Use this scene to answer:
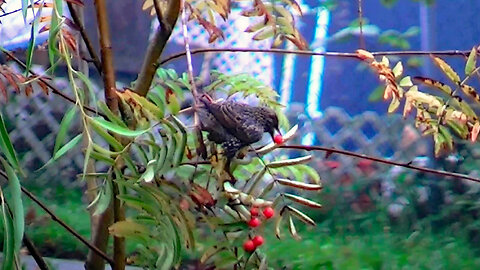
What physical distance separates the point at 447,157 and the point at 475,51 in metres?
2.20

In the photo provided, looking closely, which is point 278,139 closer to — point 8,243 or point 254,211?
point 254,211

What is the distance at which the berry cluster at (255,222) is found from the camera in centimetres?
112

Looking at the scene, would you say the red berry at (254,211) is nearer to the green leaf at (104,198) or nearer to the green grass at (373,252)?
the green leaf at (104,198)

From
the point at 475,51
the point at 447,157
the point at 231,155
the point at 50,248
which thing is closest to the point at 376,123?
the point at 447,157

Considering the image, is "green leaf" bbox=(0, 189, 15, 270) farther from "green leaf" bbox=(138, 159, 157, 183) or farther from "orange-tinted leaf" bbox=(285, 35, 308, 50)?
"orange-tinted leaf" bbox=(285, 35, 308, 50)

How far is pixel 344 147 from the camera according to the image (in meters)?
4.05

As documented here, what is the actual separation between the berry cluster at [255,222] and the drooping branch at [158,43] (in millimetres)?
277

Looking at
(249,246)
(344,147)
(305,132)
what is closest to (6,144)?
(249,246)

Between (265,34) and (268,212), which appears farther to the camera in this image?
(265,34)

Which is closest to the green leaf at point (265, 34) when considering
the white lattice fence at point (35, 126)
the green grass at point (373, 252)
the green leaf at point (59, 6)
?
the green leaf at point (59, 6)

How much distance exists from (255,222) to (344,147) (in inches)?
117

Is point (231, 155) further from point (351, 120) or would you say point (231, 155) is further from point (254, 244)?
point (351, 120)

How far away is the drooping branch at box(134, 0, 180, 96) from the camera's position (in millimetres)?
1258

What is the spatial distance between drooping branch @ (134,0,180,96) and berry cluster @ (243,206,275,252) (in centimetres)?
28
